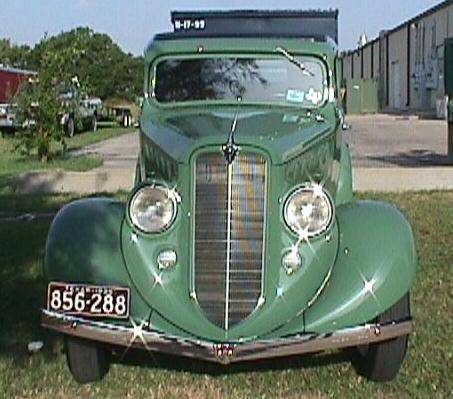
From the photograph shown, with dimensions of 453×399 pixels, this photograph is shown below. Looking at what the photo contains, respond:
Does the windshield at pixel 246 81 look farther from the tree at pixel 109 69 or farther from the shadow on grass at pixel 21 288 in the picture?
the tree at pixel 109 69

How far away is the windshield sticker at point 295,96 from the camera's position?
630 cm

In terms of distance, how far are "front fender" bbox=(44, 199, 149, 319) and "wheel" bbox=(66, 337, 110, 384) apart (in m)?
0.48

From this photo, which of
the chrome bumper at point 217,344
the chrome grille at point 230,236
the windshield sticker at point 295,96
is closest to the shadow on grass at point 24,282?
the chrome bumper at point 217,344

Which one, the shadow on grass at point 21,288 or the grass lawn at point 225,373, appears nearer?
the grass lawn at point 225,373

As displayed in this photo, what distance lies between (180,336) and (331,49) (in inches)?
107

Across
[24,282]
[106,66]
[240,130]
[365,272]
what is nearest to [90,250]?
[240,130]

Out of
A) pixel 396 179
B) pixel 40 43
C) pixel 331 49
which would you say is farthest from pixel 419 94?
pixel 331 49

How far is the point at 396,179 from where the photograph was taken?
13.6 meters

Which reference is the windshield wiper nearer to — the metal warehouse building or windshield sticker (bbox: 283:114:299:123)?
windshield sticker (bbox: 283:114:299:123)

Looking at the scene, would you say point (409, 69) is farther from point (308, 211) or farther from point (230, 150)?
point (230, 150)

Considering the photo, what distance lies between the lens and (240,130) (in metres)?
5.40

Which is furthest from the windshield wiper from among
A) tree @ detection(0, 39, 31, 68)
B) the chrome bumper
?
tree @ detection(0, 39, 31, 68)

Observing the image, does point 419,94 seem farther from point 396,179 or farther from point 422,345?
point 422,345

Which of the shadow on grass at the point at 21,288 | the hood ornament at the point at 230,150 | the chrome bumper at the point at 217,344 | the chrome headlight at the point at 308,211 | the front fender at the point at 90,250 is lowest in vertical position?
the shadow on grass at the point at 21,288
